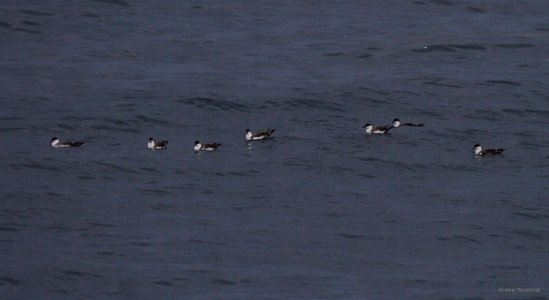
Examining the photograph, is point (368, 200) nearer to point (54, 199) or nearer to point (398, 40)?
point (54, 199)

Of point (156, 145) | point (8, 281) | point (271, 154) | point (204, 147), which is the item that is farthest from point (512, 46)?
point (8, 281)

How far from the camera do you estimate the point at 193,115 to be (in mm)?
34938

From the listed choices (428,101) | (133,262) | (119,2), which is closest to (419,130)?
(428,101)

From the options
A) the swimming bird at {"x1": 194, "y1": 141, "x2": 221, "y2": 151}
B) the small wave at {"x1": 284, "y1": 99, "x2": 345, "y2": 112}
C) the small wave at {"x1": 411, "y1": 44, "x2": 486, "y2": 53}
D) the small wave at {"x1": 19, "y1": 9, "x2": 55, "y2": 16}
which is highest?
the swimming bird at {"x1": 194, "y1": 141, "x2": 221, "y2": 151}

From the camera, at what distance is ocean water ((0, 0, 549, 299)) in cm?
2216

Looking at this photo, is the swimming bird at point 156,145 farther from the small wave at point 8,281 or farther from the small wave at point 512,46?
the small wave at point 512,46

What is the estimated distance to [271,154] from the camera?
3052 centimetres

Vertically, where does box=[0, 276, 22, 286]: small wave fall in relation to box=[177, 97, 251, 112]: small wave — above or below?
above

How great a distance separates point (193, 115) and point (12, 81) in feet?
21.8

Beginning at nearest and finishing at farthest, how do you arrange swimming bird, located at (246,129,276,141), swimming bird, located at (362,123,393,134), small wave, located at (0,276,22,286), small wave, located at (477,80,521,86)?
1. small wave, located at (0,276,22,286)
2. swimming bird, located at (246,129,276,141)
3. swimming bird, located at (362,123,393,134)
4. small wave, located at (477,80,521,86)

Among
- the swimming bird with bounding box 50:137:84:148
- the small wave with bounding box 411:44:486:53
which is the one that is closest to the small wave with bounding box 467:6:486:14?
the small wave with bounding box 411:44:486:53

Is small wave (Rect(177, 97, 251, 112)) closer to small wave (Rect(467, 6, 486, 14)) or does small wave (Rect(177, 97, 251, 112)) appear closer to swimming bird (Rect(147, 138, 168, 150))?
swimming bird (Rect(147, 138, 168, 150))

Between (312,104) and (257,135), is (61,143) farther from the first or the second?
(312,104)

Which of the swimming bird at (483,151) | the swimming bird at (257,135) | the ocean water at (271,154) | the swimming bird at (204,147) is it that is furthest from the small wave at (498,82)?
the swimming bird at (204,147)
